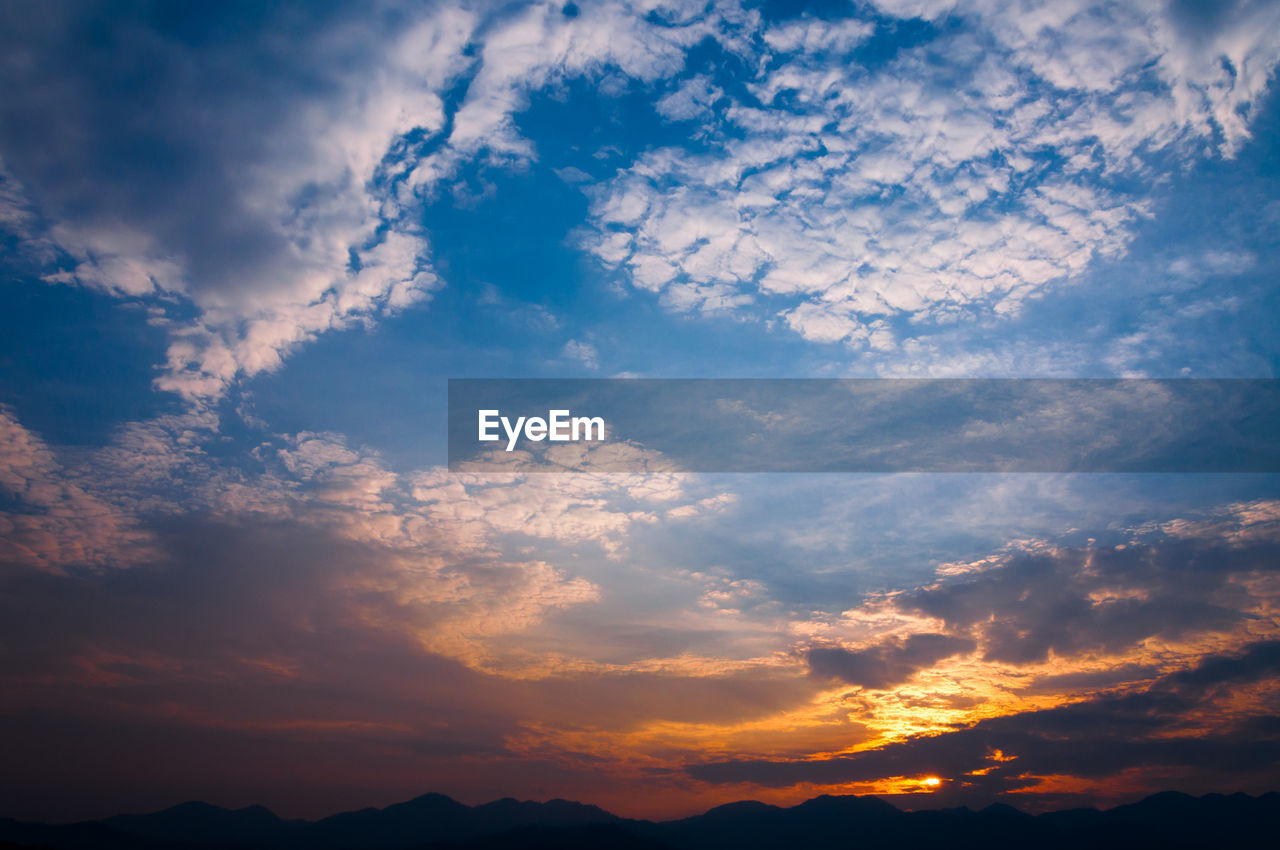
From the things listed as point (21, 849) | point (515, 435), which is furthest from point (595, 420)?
point (21, 849)

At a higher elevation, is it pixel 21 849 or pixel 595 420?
pixel 595 420

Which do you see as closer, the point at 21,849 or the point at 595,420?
the point at 595,420

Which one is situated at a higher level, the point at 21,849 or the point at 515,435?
the point at 515,435

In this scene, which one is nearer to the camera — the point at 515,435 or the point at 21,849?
the point at 515,435

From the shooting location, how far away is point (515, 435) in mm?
43875

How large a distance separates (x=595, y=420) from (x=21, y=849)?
4708 inches

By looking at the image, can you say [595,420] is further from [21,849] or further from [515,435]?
[21,849]

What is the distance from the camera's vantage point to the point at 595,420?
44594 millimetres

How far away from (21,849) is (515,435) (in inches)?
4524

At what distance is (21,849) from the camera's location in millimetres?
89875
